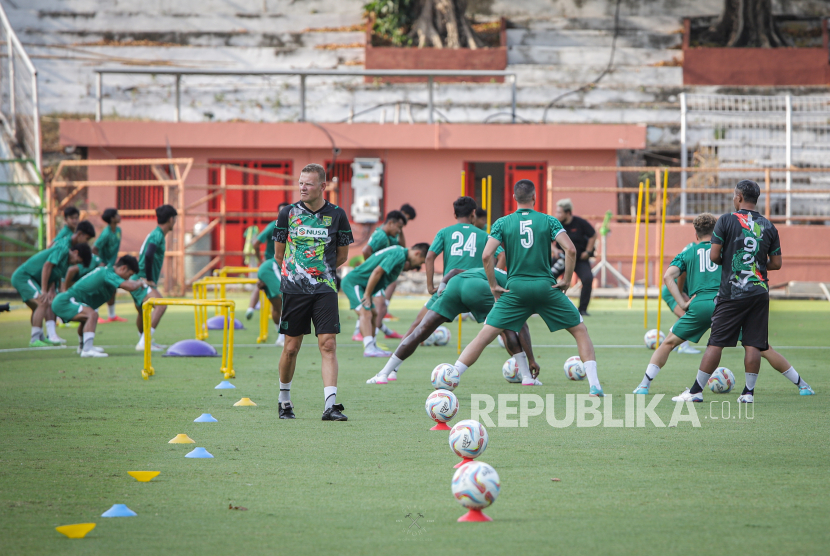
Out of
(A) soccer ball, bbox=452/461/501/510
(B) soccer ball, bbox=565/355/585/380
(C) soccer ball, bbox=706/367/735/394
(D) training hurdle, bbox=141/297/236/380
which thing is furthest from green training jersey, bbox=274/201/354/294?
(C) soccer ball, bbox=706/367/735/394

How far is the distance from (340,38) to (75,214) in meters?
20.9

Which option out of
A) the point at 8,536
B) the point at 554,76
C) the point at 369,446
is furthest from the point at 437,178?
the point at 8,536

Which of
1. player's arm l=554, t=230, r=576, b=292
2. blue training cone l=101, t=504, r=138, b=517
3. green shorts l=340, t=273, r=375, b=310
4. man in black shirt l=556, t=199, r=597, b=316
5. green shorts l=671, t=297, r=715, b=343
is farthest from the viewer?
man in black shirt l=556, t=199, r=597, b=316

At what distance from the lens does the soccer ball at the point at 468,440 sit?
5.30m

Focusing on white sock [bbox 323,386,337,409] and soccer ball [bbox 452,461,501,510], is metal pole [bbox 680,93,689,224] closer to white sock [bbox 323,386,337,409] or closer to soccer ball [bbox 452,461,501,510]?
white sock [bbox 323,386,337,409]

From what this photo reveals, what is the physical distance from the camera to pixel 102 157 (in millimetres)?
25375

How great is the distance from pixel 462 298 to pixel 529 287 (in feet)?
3.91

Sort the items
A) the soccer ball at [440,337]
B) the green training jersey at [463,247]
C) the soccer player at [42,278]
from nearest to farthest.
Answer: the green training jersey at [463,247] → the soccer player at [42,278] → the soccer ball at [440,337]

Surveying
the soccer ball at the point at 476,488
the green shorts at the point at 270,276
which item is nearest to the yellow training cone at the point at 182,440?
the soccer ball at the point at 476,488

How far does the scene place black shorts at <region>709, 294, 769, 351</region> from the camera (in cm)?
762

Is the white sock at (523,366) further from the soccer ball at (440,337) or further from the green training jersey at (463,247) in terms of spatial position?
the soccer ball at (440,337)

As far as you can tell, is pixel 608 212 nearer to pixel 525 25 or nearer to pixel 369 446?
pixel 525 25

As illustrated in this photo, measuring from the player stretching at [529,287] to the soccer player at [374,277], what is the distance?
103 inches

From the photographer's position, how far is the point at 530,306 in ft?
26.6
